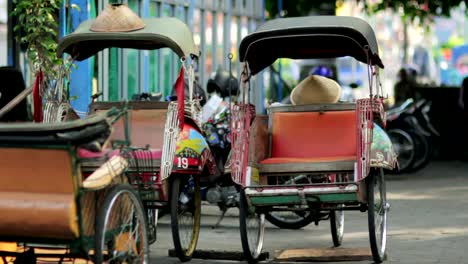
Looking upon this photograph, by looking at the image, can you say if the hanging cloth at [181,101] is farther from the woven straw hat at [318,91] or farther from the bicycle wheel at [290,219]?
the bicycle wheel at [290,219]

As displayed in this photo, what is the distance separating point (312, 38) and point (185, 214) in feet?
6.05

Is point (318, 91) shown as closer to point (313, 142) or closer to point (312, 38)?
point (313, 142)

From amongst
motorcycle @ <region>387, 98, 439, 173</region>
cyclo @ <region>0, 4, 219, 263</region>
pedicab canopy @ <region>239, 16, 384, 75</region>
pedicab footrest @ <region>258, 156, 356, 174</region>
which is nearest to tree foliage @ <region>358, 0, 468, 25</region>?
motorcycle @ <region>387, 98, 439, 173</region>

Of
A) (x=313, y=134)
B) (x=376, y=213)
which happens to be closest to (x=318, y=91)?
(x=313, y=134)

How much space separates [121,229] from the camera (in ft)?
26.5

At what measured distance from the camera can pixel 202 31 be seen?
746 inches

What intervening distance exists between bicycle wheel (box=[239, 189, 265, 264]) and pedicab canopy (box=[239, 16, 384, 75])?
127cm

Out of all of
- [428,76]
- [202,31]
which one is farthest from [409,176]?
[428,76]

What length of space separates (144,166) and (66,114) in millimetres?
1410

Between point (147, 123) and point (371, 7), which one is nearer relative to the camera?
point (147, 123)

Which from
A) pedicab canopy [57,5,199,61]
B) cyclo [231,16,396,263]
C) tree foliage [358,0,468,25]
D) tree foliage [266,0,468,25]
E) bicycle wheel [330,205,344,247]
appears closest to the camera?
cyclo [231,16,396,263]

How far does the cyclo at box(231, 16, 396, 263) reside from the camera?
10.2m

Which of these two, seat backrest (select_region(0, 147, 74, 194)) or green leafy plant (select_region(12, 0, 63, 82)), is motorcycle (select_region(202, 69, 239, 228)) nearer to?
green leafy plant (select_region(12, 0, 63, 82))

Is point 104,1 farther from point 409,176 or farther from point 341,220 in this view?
point 409,176
